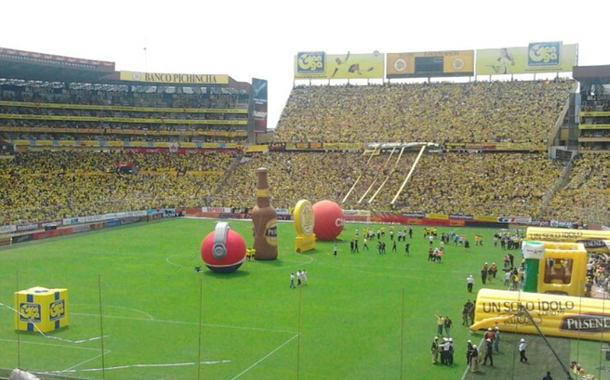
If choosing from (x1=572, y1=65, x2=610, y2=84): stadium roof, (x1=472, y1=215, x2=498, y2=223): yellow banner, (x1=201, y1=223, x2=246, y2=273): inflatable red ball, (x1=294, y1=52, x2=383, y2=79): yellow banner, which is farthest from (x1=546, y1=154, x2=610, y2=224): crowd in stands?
(x1=294, y1=52, x2=383, y2=79): yellow banner

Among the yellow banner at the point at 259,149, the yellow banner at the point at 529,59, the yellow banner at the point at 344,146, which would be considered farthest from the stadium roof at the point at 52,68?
the yellow banner at the point at 529,59

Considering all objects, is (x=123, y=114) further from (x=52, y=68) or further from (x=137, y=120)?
(x=52, y=68)

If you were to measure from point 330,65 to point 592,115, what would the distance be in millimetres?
38467

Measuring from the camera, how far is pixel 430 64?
90.8 metres

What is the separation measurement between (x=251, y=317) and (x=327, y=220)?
2256cm

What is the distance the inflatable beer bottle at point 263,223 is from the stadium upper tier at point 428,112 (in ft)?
142

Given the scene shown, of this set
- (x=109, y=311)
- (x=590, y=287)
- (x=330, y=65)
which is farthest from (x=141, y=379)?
(x=330, y=65)

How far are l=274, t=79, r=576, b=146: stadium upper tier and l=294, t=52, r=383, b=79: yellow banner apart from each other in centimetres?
220

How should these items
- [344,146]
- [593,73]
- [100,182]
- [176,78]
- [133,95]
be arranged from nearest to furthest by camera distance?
[593,73]
[100,182]
[344,146]
[176,78]
[133,95]

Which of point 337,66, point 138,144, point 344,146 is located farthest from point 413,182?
point 138,144

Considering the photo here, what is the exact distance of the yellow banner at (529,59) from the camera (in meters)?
83.4

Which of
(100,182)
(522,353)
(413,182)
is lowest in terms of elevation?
(522,353)

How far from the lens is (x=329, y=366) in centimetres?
2027

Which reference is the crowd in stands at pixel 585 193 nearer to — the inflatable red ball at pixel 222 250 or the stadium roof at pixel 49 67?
the inflatable red ball at pixel 222 250
